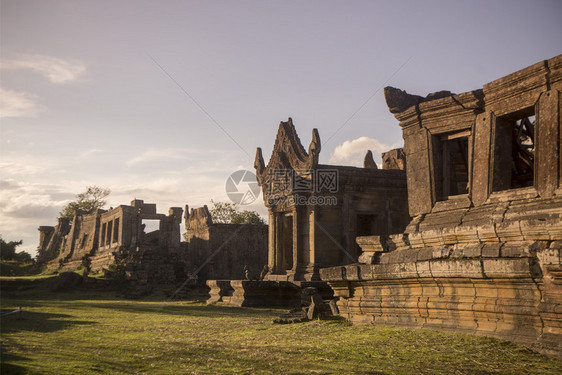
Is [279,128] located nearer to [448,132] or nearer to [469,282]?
[448,132]

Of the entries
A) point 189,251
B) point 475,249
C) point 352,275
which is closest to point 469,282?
point 475,249

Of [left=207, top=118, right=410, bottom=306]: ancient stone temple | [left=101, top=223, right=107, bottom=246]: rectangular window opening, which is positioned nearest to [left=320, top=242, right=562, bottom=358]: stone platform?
[left=207, top=118, right=410, bottom=306]: ancient stone temple

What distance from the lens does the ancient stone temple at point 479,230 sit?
23.4 feet

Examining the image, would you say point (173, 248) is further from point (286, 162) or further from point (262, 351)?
point (262, 351)

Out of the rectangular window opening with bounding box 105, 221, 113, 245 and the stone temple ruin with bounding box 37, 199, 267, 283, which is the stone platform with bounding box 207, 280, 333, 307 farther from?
the rectangular window opening with bounding box 105, 221, 113, 245

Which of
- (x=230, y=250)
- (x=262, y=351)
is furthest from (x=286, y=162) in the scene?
(x=230, y=250)

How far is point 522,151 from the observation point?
10.7 m

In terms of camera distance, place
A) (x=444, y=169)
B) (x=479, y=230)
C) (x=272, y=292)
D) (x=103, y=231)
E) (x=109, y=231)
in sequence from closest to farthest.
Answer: (x=479, y=230) → (x=444, y=169) → (x=272, y=292) → (x=109, y=231) → (x=103, y=231)

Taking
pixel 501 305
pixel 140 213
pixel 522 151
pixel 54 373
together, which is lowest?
pixel 54 373

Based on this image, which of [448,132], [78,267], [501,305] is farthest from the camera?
[78,267]

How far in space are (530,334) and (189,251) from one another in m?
31.1

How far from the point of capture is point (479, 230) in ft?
27.5

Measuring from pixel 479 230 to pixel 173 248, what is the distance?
29.1m

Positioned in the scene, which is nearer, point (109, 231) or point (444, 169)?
point (444, 169)
